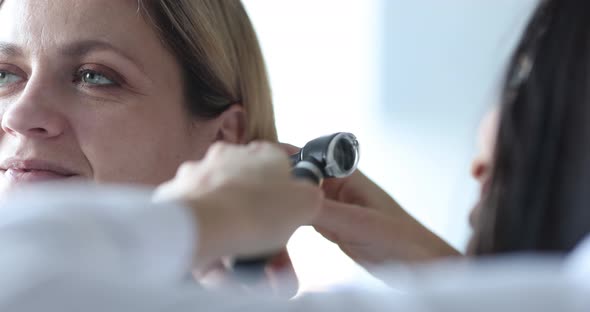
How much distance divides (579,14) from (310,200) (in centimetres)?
37

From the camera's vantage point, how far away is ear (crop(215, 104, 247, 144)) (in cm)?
159

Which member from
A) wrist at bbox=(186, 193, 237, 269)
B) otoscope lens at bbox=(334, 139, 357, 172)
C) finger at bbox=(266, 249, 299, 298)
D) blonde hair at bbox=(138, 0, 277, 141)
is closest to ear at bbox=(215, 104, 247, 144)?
blonde hair at bbox=(138, 0, 277, 141)


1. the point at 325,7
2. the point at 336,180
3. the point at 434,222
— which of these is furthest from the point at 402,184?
the point at 336,180

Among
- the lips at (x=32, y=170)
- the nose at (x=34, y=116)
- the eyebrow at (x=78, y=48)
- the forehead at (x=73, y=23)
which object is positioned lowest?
the lips at (x=32, y=170)

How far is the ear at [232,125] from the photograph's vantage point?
1590mm

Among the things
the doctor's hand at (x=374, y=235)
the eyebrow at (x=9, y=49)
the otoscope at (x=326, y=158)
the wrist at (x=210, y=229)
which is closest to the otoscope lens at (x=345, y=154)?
the otoscope at (x=326, y=158)

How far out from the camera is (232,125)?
161cm

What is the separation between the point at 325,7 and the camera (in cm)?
338

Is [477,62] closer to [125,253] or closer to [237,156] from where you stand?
[237,156]

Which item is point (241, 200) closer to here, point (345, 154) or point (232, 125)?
point (345, 154)

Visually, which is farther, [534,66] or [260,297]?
[534,66]

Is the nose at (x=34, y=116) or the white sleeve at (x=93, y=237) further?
the nose at (x=34, y=116)

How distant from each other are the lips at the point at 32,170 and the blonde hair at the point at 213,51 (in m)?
0.31

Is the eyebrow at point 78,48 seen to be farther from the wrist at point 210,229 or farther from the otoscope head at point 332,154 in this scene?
the wrist at point 210,229
